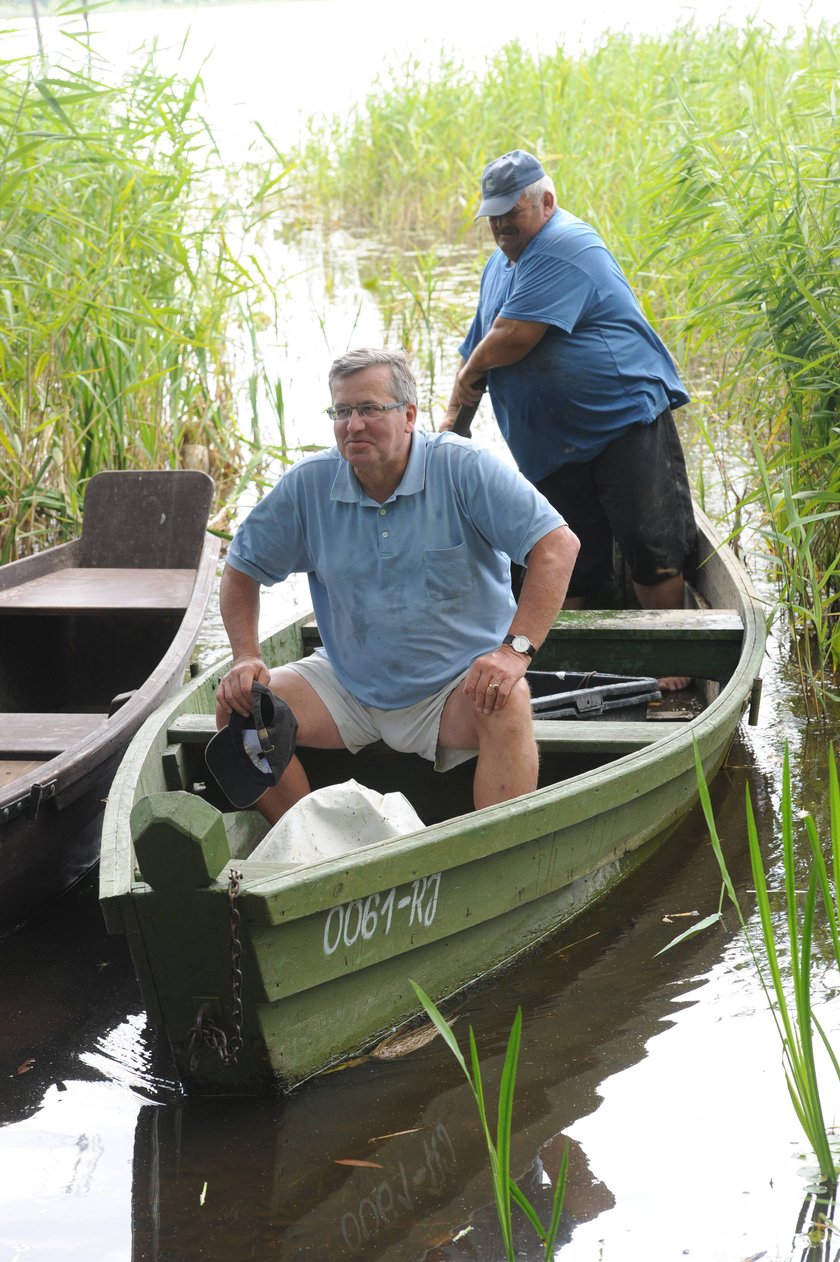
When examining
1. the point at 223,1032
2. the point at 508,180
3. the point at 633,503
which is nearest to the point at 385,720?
the point at 223,1032

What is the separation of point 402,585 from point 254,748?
54 centimetres

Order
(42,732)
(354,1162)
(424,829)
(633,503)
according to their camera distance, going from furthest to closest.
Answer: (633,503)
(42,732)
(424,829)
(354,1162)

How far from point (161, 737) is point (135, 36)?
5404mm

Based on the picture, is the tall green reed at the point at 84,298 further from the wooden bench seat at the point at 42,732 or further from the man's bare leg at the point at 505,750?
the man's bare leg at the point at 505,750

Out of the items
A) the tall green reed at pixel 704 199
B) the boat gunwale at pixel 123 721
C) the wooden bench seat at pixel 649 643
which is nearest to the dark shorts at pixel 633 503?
the tall green reed at pixel 704 199

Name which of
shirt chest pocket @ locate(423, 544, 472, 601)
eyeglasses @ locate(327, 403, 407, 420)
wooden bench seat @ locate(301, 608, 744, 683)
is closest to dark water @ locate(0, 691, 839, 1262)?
shirt chest pocket @ locate(423, 544, 472, 601)

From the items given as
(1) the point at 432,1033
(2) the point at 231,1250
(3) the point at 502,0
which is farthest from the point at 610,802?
(3) the point at 502,0

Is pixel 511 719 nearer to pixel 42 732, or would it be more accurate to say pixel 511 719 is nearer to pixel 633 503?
pixel 42 732

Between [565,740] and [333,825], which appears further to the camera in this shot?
[565,740]

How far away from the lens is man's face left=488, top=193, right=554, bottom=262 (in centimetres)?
476

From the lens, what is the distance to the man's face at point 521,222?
476 centimetres

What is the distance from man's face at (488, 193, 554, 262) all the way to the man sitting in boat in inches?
56.4

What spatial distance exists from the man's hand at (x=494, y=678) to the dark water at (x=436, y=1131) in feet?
2.37

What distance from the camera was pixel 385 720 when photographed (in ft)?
12.3
